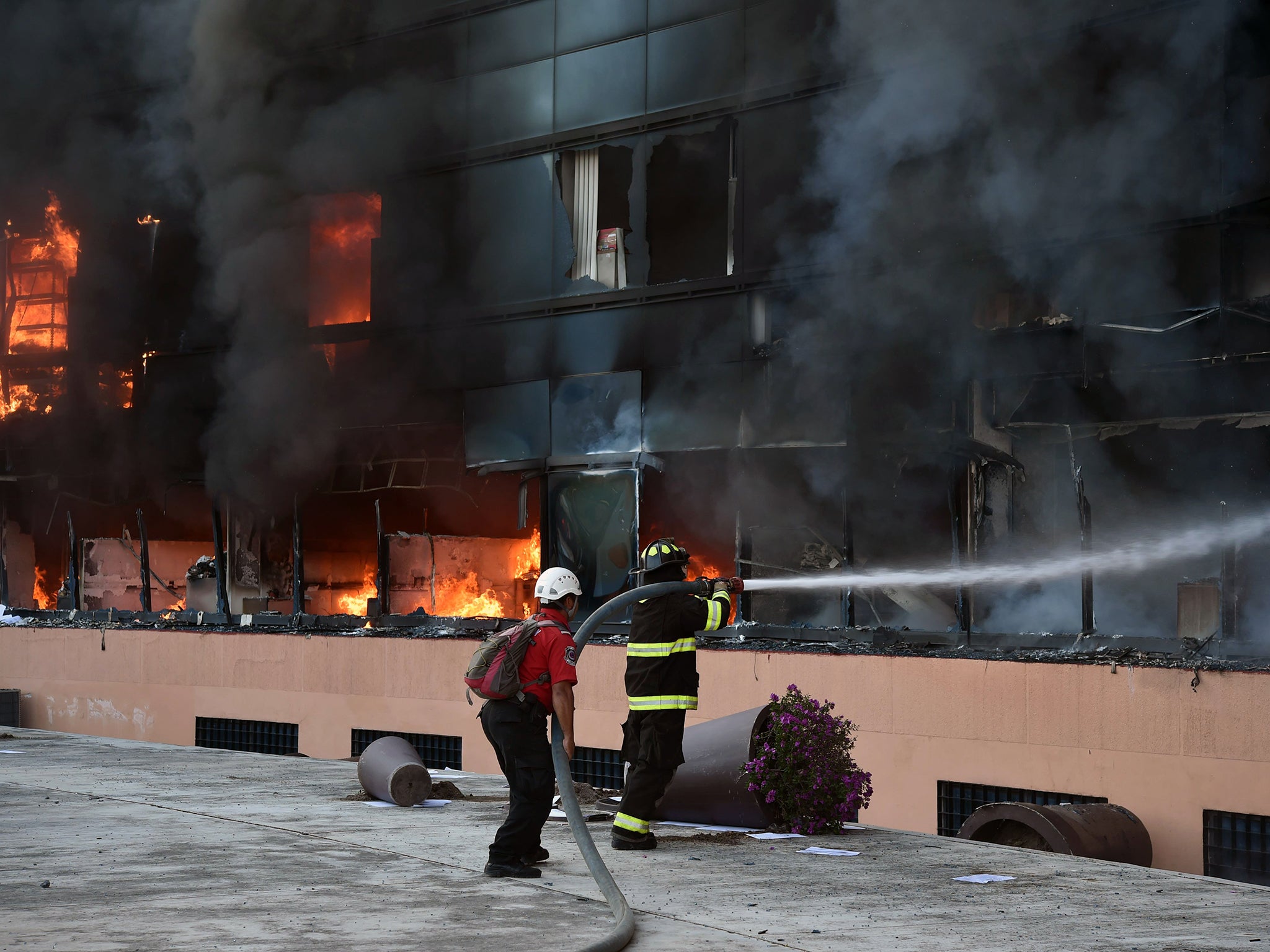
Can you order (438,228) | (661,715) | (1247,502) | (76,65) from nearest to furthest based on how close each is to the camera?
1. (661,715)
2. (1247,502)
3. (438,228)
4. (76,65)

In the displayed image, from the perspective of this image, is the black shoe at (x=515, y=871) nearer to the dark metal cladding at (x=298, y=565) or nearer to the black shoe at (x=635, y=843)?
the black shoe at (x=635, y=843)

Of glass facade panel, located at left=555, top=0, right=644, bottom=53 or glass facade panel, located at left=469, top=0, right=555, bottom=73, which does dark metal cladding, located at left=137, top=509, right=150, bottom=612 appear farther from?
glass facade panel, located at left=555, top=0, right=644, bottom=53

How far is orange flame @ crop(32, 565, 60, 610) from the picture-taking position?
20.5m

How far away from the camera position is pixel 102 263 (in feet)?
61.0

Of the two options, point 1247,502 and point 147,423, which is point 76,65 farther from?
point 1247,502

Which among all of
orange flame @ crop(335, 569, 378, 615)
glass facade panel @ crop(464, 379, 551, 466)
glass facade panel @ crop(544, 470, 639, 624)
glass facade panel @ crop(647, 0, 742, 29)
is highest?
glass facade panel @ crop(647, 0, 742, 29)

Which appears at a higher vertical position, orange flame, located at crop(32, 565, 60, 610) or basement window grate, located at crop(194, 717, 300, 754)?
orange flame, located at crop(32, 565, 60, 610)

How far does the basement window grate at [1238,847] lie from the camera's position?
845 cm

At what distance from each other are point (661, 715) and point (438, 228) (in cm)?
940

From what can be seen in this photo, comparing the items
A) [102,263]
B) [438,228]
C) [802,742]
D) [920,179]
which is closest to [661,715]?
[802,742]

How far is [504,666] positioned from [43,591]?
647 inches

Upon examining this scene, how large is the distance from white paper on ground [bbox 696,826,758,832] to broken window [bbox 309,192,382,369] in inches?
405

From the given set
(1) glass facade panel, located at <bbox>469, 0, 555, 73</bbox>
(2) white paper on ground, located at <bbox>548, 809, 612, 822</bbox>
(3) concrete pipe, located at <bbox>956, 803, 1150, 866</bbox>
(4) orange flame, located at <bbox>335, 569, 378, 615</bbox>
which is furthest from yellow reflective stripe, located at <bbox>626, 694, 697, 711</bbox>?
(4) orange flame, located at <bbox>335, 569, 378, 615</bbox>

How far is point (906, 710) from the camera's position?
10.3 metres
